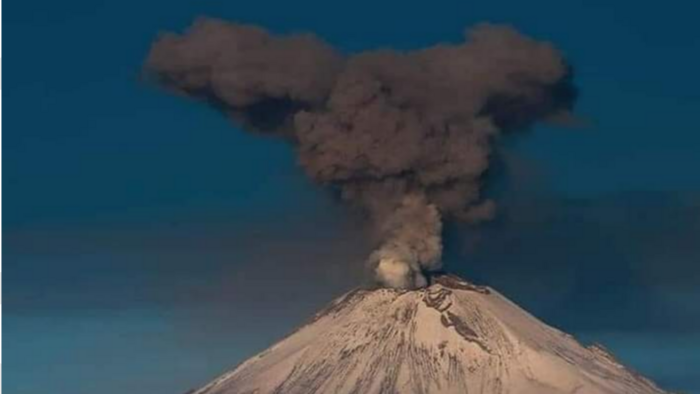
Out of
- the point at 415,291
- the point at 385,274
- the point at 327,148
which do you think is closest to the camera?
the point at 327,148

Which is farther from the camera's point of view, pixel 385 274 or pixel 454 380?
pixel 454 380

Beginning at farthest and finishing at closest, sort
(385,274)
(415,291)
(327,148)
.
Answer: (415,291), (385,274), (327,148)

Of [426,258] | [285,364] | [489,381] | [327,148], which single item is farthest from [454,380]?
[327,148]

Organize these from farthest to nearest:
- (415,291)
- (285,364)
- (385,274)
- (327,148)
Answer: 1. (285,364)
2. (415,291)
3. (385,274)
4. (327,148)

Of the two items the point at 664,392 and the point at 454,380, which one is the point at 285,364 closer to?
the point at 454,380

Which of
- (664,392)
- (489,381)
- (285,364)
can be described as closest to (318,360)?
(285,364)

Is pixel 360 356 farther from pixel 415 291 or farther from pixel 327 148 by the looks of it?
pixel 327 148
